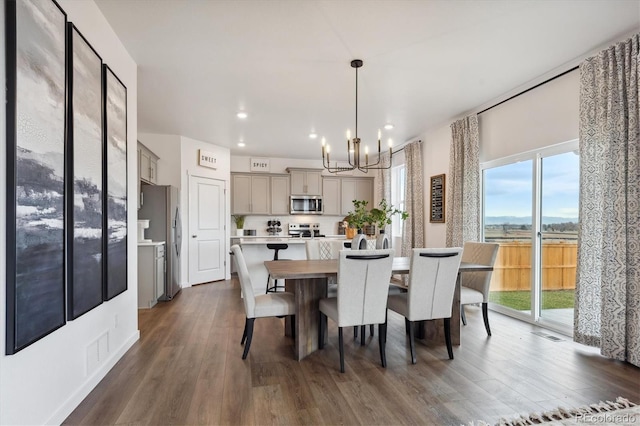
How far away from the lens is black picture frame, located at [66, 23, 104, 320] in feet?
6.44

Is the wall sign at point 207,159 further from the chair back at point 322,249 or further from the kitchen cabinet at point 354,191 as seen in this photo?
the chair back at point 322,249

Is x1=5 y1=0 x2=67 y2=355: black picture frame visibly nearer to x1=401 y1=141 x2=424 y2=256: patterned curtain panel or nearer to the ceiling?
the ceiling

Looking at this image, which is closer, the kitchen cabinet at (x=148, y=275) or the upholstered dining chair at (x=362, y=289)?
the upholstered dining chair at (x=362, y=289)

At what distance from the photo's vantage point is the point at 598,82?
9.69 ft

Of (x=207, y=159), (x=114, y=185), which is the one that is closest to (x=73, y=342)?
(x=114, y=185)

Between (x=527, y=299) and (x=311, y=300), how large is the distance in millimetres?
2674

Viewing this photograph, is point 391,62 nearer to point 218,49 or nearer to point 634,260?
point 218,49

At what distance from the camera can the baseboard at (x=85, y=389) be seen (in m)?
1.90

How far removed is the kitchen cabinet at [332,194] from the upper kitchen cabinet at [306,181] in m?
0.16

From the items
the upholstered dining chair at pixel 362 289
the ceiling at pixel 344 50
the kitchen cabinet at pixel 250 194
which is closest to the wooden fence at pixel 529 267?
the ceiling at pixel 344 50

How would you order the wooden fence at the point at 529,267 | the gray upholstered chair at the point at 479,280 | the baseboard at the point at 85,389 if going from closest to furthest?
the baseboard at the point at 85,389, the gray upholstered chair at the point at 479,280, the wooden fence at the point at 529,267

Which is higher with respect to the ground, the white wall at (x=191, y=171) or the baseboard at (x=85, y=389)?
the white wall at (x=191, y=171)

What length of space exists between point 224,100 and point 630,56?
3989 mm

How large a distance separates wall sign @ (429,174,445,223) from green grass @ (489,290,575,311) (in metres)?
1.39
